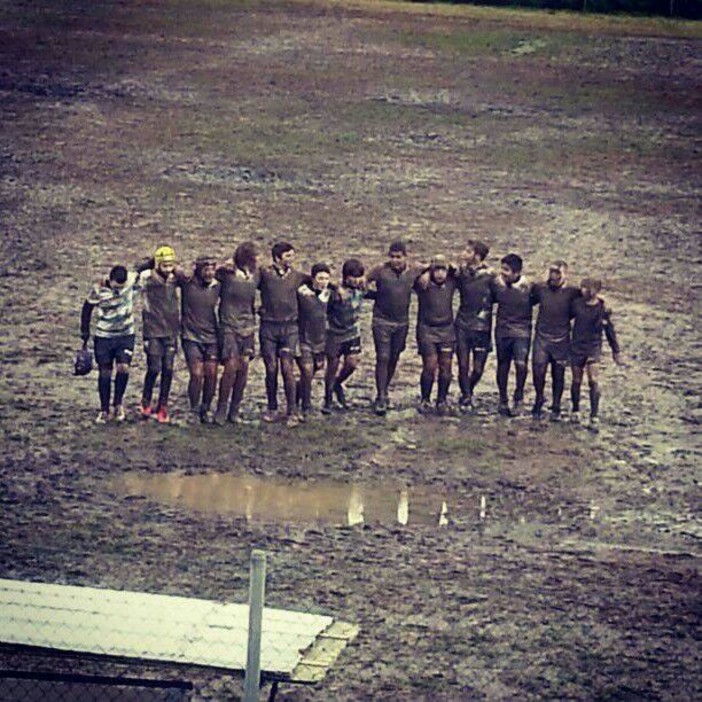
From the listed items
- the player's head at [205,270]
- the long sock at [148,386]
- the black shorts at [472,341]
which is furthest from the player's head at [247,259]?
the black shorts at [472,341]

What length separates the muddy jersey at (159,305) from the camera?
1659 centimetres

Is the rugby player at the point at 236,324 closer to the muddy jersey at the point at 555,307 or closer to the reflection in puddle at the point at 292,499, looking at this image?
the reflection in puddle at the point at 292,499

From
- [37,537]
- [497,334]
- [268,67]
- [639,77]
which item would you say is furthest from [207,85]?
[37,537]

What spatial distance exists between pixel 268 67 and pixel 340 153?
4498 millimetres

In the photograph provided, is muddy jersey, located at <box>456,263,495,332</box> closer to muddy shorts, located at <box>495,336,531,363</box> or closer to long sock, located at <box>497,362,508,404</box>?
muddy shorts, located at <box>495,336,531,363</box>

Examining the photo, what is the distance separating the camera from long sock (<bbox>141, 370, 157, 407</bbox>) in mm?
16766

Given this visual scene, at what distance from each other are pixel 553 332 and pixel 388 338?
1.51 m

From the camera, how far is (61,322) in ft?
64.2

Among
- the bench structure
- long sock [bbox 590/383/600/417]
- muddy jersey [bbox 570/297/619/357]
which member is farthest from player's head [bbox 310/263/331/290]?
the bench structure

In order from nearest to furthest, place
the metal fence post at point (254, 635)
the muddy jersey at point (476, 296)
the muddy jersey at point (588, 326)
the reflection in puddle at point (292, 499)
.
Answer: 1. the metal fence post at point (254, 635)
2. the reflection in puddle at point (292, 499)
3. the muddy jersey at point (588, 326)
4. the muddy jersey at point (476, 296)

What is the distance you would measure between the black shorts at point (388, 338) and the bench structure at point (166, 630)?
522cm

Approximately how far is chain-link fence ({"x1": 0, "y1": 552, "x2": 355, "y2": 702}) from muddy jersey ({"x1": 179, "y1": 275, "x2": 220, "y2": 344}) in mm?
4417

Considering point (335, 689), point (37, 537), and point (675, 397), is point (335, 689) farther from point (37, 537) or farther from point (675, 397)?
point (675, 397)

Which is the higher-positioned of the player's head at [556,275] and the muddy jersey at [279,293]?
the player's head at [556,275]
